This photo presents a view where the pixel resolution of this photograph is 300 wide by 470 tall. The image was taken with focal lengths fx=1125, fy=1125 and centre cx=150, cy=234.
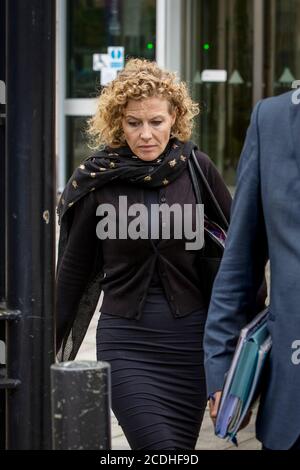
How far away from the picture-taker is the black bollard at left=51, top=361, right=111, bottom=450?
2.71 m

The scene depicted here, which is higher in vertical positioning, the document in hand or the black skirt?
the document in hand

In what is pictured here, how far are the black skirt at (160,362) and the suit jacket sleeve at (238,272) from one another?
1.13 metres

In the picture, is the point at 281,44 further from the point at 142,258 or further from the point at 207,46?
the point at 142,258

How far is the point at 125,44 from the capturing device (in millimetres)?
15539

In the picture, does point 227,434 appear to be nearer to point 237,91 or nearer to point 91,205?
point 91,205

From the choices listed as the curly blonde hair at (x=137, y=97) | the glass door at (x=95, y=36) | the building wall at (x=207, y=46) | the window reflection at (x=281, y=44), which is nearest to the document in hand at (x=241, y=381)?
the curly blonde hair at (x=137, y=97)

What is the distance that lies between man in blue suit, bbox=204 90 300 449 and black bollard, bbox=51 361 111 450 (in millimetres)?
369

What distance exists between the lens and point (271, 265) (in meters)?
2.95

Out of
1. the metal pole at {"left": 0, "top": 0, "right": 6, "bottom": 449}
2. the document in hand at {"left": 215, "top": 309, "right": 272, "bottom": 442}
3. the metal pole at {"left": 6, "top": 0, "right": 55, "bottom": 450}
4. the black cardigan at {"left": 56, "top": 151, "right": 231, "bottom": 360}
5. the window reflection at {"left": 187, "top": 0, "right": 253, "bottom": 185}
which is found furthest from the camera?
the window reflection at {"left": 187, "top": 0, "right": 253, "bottom": 185}

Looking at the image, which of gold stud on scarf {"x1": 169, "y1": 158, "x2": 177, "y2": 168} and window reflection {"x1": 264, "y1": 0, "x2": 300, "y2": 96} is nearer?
gold stud on scarf {"x1": 169, "y1": 158, "x2": 177, "y2": 168}

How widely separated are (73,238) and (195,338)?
64 centimetres

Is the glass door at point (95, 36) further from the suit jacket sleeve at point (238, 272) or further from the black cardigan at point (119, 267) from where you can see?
the suit jacket sleeve at point (238, 272)

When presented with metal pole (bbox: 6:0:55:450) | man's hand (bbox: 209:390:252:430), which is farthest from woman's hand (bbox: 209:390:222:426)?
metal pole (bbox: 6:0:55:450)

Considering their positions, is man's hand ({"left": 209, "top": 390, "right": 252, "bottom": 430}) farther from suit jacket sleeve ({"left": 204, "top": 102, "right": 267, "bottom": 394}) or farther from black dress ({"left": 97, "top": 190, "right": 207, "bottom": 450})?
black dress ({"left": 97, "top": 190, "right": 207, "bottom": 450})
